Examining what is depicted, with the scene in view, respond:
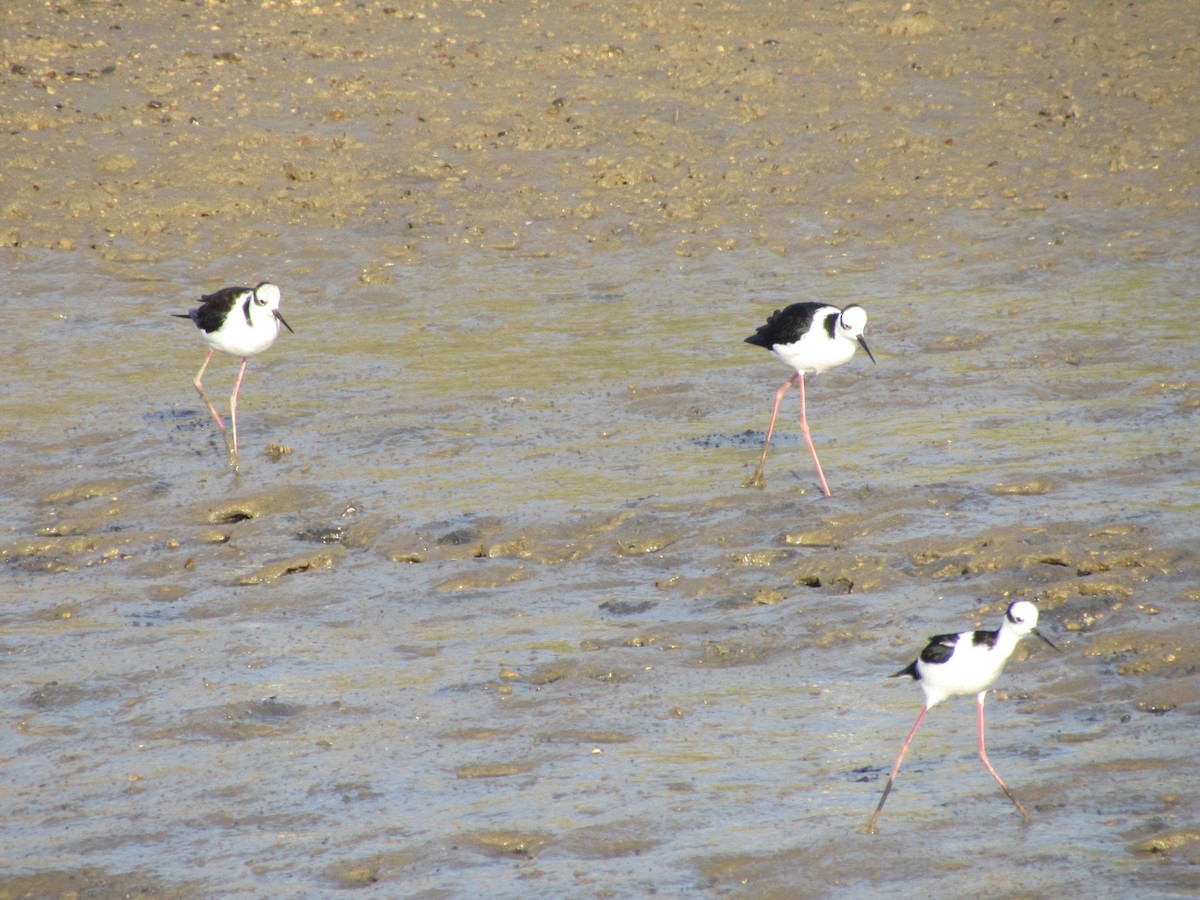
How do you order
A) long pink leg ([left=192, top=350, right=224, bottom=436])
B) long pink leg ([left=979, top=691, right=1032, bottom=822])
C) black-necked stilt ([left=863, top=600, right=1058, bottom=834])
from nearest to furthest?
long pink leg ([left=979, top=691, right=1032, bottom=822]), black-necked stilt ([left=863, top=600, right=1058, bottom=834]), long pink leg ([left=192, top=350, right=224, bottom=436])

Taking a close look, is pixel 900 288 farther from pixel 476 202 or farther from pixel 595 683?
pixel 595 683

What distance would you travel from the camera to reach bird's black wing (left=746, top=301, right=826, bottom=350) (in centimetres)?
977

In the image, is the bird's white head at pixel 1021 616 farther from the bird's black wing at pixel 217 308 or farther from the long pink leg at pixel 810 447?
the bird's black wing at pixel 217 308

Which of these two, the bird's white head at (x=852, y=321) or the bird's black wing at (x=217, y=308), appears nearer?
the bird's white head at (x=852, y=321)

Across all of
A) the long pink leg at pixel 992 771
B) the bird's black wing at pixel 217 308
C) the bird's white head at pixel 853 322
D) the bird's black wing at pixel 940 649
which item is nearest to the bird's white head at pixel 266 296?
the bird's black wing at pixel 217 308

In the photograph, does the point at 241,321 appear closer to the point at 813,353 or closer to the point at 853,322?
the point at 813,353

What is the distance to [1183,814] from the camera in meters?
5.58

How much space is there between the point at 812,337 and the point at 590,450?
62.6 inches

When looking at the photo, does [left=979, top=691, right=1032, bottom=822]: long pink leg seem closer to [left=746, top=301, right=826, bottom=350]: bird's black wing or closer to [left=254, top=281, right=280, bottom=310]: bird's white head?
[left=746, top=301, right=826, bottom=350]: bird's black wing

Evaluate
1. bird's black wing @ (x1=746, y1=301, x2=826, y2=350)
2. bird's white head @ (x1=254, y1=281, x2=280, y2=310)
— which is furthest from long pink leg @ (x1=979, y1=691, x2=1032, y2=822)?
bird's white head @ (x1=254, y1=281, x2=280, y2=310)

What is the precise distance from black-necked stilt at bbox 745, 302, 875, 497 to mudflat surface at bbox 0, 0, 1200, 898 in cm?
59

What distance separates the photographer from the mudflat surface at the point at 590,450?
587 cm

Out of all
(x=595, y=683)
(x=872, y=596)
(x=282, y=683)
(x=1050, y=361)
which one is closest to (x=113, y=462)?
(x=282, y=683)

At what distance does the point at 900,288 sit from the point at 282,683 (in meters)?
7.47
